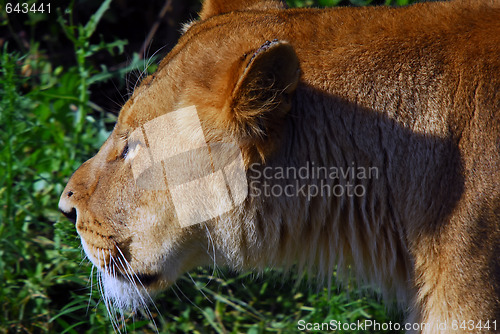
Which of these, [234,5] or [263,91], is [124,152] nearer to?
[263,91]

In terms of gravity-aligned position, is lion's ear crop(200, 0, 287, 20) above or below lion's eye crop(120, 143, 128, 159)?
above

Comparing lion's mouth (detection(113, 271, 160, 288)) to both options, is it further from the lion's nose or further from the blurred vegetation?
the blurred vegetation

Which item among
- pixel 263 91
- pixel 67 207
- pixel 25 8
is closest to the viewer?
pixel 263 91

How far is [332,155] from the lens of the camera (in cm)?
216

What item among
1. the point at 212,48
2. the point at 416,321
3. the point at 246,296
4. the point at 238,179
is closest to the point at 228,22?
the point at 212,48

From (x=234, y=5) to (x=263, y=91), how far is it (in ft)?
2.75

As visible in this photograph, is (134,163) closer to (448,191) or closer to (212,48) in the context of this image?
(212,48)

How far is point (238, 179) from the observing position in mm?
2143

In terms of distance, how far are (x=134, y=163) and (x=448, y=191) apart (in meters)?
1.17

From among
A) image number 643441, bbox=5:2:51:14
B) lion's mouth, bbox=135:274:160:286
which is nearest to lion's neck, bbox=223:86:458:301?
lion's mouth, bbox=135:274:160:286
